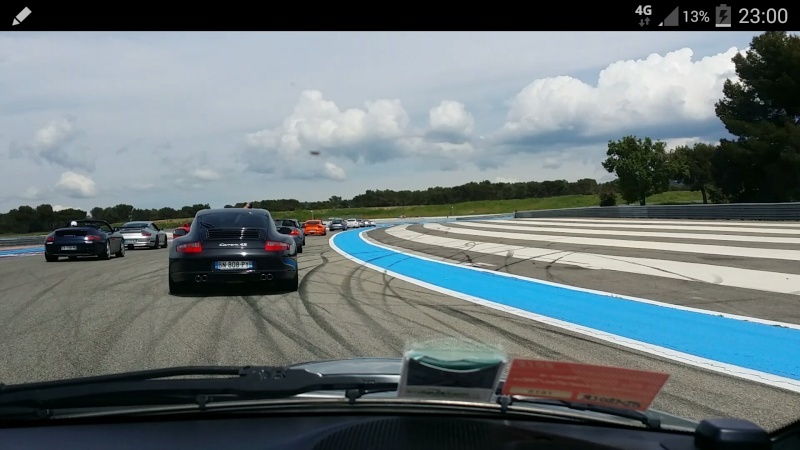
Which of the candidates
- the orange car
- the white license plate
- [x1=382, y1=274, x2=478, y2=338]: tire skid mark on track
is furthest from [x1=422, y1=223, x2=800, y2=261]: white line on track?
the orange car

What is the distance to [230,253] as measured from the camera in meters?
10.9

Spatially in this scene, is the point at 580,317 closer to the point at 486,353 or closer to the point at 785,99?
the point at 486,353

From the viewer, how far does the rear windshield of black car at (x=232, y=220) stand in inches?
445

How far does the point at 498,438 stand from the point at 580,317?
677 centimetres

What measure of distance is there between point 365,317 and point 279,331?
1381 mm

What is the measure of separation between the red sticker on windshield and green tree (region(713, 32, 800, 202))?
47344 millimetres

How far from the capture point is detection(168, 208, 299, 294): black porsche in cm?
1088

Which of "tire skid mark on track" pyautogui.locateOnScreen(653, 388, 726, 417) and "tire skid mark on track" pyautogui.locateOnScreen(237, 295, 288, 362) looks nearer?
"tire skid mark on track" pyautogui.locateOnScreen(653, 388, 726, 417)
